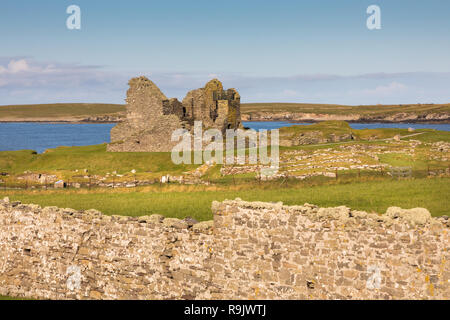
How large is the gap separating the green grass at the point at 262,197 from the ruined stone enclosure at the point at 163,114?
89.9 feet

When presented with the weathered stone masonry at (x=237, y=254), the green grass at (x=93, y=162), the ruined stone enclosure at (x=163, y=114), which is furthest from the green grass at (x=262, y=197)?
the ruined stone enclosure at (x=163, y=114)

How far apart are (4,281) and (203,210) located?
28.2 feet

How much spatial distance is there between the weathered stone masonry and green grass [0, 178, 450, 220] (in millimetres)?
3001

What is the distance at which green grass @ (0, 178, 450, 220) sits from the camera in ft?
61.2

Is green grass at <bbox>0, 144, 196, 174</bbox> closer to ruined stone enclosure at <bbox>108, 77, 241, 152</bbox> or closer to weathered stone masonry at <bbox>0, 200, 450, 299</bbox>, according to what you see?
ruined stone enclosure at <bbox>108, 77, 241, 152</bbox>

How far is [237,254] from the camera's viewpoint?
47.3 ft

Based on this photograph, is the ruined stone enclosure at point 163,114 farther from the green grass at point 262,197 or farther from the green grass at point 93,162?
the green grass at point 262,197

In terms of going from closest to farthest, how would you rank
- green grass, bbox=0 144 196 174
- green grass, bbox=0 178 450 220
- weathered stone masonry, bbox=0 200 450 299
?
weathered stone masonry, bbox=0 200 450 299 → green grass, bbox=0 178 450 220 → green grass, bbox=0 144 196 174

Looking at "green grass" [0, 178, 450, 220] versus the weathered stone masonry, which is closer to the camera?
the weathered stone masonry

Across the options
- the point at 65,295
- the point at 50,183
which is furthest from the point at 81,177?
the point at 65,295

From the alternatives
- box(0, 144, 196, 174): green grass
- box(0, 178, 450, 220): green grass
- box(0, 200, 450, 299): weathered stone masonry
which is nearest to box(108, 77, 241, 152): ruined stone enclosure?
box(0, 144, 196, 174): green grass

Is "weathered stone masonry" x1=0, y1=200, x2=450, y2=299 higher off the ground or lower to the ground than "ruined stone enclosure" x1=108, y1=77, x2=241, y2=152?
lower

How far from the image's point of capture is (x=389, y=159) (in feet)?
114
